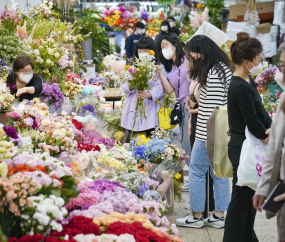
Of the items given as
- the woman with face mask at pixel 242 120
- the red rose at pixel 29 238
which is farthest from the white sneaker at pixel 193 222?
the red rose at pixel 29 238

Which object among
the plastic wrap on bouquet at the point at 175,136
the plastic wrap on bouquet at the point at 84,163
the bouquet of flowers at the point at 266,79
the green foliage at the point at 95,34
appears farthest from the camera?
the green foliage at the point at 95,34

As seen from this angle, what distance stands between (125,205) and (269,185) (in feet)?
2.50

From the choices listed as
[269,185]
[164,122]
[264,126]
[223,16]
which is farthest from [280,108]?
[223,16]

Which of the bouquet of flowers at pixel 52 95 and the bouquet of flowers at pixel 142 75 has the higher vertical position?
the bouquet of flowers at pixel 142 75

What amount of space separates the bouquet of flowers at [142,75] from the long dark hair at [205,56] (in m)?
0.78

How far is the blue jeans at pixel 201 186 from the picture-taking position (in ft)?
11.0

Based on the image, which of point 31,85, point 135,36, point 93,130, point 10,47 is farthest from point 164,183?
point 135,36

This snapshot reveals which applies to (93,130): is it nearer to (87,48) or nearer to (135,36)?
(87,48)

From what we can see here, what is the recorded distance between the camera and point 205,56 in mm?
3172

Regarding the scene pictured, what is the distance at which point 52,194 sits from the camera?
5.28 feet

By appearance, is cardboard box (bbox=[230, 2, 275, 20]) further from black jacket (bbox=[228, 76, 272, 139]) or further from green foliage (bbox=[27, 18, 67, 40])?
black jacket (bbox=[228, 76, 272, 139])

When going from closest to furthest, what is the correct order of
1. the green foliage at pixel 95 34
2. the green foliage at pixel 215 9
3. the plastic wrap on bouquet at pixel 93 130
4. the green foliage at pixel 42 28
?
the plastic wrap on bouquet at pixel 93 130, the green foliage at pixel 42 28, the green foliage at pixel 95 34, the green foliage at pixel 215 9

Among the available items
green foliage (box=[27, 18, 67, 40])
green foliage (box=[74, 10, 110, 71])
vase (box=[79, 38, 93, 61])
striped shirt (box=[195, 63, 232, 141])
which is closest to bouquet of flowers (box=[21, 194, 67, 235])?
striped shirt (box=[195, 63, 232, 141])

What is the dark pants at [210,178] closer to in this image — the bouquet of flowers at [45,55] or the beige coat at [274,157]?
the beige coat at [274,157]
